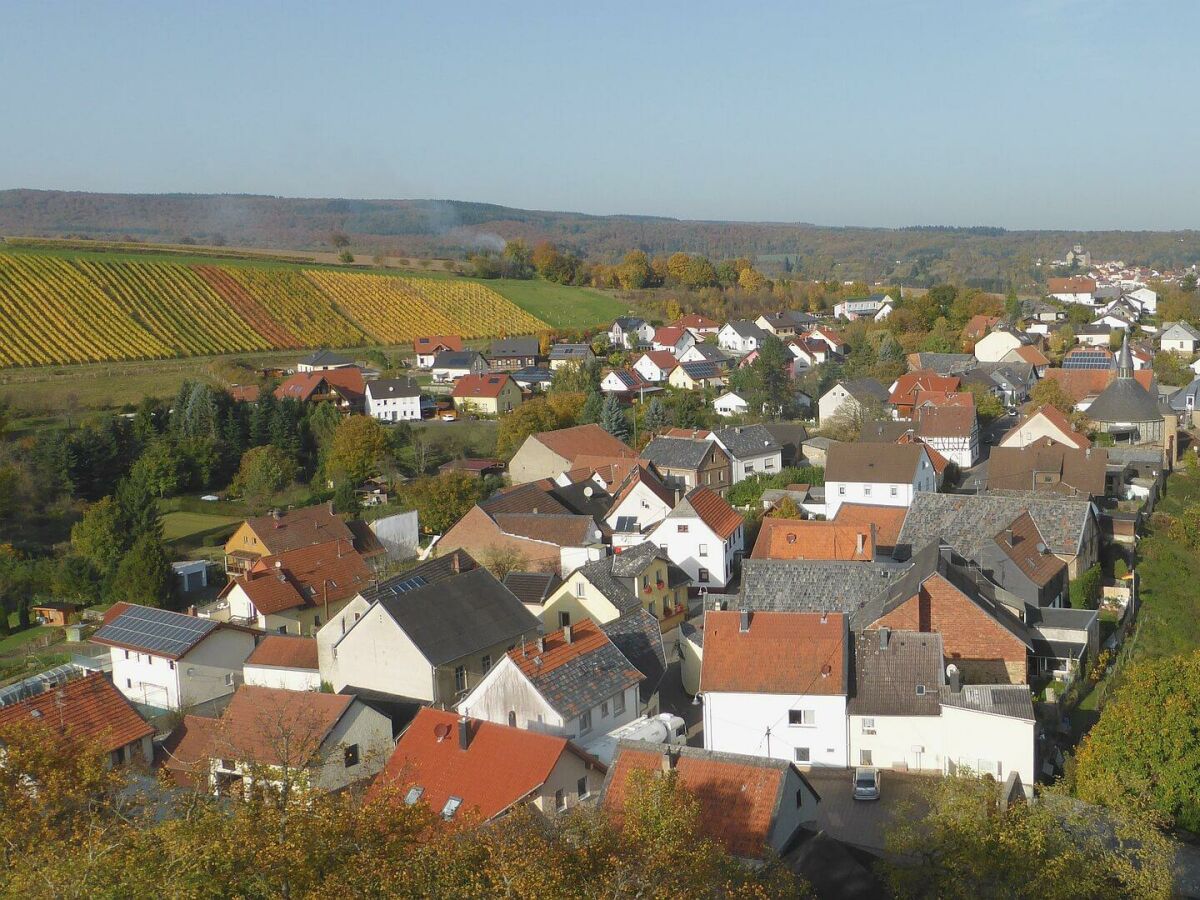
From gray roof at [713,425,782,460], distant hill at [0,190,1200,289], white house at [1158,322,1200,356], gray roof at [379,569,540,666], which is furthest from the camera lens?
distant hill at [0,190,1200,289]

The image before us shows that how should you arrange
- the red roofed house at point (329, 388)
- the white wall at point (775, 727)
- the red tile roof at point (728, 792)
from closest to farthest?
the red tile roof at point (728, 792)
the white wall at point (775, 727)
the red roofed house at point (329, 388)

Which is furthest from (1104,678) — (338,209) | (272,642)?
(338,209)

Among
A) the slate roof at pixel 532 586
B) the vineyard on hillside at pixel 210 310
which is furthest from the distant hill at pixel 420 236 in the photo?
the slate roof at pixel 532 586

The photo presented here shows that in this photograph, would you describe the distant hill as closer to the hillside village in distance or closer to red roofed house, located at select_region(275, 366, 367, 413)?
red roofed house, located at select_region(275, 366, 367, 413)

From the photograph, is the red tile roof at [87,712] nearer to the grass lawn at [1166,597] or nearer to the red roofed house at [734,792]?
the red roofed house at [734,792]

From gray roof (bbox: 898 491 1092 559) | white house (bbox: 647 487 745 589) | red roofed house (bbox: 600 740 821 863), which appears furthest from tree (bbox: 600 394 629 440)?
red roofed house (bbox: 600 740 821 863)

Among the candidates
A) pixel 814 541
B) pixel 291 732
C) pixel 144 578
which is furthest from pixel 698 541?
pixel 291 732
